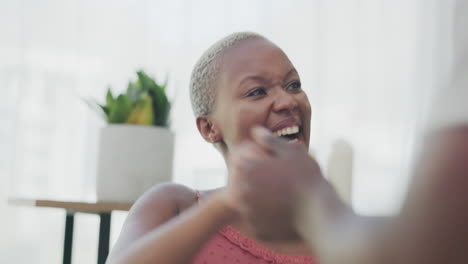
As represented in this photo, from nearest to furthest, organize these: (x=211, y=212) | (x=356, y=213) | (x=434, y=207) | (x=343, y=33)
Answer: (x=434, y=207) → (x=356, y=213) → (x=211, y=212) → (x=343, y=33)

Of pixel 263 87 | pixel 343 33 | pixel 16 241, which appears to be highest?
pixel 343 33

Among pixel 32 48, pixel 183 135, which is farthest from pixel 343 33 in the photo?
pixel 32 48

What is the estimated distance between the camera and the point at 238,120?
3.20 ft

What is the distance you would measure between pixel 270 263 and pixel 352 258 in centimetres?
55

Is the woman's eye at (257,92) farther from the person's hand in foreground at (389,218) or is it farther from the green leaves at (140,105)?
the green leaves at (140,105)

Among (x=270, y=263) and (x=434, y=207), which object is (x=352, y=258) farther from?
(x=270, y=263)

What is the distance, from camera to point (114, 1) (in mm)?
2297

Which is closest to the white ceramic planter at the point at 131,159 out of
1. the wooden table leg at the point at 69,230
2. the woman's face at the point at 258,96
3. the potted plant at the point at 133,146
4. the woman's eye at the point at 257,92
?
the potted plant at the point at 133,146

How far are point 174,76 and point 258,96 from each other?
1.40m

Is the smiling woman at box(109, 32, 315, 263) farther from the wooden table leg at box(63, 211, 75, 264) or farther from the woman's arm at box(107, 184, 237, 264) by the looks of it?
the wooden table leg at box(63, 211, 75, 264)

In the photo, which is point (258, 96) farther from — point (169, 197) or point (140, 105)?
point (140, 105)

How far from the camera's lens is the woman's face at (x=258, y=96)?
3.08ft

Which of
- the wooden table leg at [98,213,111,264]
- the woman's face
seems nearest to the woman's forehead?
the woman's face

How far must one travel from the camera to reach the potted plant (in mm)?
1512
